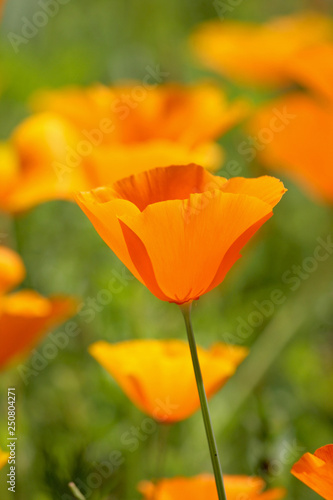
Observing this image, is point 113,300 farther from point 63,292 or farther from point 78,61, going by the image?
point 78,61

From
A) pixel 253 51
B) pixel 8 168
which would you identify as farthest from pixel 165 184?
pixel 253 51

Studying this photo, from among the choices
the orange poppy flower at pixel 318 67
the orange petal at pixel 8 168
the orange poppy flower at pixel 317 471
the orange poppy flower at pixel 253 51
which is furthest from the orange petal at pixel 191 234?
the orange poppy flower at pixel 253 51

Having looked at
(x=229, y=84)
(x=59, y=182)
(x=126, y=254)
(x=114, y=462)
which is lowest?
(x=229, y=84)

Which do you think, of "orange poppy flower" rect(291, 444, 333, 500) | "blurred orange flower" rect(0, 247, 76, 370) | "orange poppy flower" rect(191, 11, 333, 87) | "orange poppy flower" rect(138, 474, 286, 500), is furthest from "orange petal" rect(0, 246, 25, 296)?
"orange poppy flower" rect(191, 11, 333, 87)

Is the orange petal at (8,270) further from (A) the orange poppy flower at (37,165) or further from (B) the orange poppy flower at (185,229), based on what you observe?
(B) the orange poppy flower at (185,229)

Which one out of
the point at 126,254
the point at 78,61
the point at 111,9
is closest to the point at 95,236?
the point at 78,61

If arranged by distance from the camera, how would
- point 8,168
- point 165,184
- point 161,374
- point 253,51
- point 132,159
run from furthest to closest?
point 253,51
point 8,168
point 132,159
point 161,374
point 165,184

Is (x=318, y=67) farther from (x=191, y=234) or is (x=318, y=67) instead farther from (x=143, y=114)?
(x=191, y=234)
